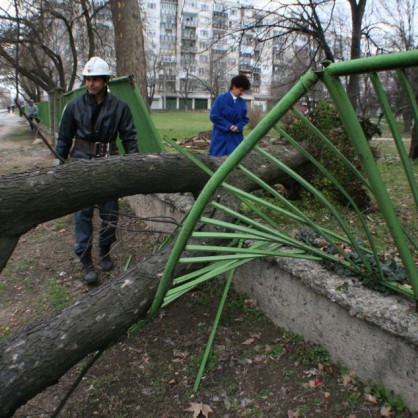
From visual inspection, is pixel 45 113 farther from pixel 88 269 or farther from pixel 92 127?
pixel 88 269

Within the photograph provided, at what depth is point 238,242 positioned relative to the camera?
3160 millimetres

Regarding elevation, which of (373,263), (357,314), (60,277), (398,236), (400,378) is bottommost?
(60,277)

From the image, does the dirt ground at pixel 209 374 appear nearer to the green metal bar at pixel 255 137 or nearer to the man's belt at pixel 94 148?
the man's belt at pixel 94 148

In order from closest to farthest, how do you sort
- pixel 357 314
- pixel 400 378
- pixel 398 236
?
pixel 398 236, pixel 400 378, pixel 357 314

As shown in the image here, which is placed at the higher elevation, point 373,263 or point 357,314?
point 373,263

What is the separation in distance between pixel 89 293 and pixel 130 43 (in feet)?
21.4

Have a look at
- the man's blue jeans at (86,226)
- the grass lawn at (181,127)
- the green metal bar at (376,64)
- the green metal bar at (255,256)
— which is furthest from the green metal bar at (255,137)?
the man's blue jeans at (86,226)

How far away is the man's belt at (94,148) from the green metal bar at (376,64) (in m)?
2.86

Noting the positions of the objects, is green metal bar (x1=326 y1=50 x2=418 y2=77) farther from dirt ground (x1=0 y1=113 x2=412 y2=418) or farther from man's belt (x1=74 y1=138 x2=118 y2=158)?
man's belt (x1=74 y1=138 x2=118 y2=158)

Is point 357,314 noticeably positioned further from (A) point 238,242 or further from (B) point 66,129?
(B) point 66,129

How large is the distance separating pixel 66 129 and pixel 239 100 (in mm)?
2439

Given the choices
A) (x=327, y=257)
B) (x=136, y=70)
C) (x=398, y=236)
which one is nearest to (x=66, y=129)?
(x=327, y=257)

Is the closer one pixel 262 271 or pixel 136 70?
pixel 262 271

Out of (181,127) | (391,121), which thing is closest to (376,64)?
(391,121)
